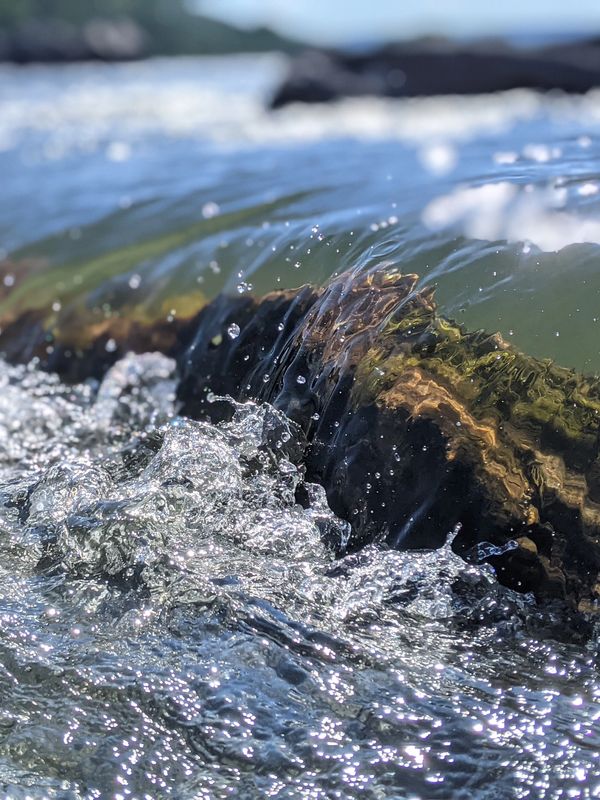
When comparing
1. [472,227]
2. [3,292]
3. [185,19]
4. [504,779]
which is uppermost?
[185,19]

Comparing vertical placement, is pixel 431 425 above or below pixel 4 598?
above

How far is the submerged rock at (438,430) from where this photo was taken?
2.09 m

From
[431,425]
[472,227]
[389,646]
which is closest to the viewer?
[389,646]

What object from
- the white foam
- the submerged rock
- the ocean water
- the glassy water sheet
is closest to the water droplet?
the ocean water

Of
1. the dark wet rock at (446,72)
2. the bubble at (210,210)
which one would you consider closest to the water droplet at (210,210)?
the bubble at (210,210)

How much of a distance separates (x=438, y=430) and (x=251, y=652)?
2.43 feet

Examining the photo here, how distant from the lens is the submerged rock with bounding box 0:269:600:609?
6.86 ft

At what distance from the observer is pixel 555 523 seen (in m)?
2.08

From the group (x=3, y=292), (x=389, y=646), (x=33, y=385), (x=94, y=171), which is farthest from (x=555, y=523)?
(x=94, y=171)

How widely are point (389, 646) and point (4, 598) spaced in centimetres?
88

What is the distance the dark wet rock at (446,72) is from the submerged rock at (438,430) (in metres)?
11.5

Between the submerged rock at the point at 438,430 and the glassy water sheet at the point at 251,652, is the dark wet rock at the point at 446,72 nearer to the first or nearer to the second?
the submerged rock at the point at 438,430

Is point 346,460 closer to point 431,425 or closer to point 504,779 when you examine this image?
point 431,425

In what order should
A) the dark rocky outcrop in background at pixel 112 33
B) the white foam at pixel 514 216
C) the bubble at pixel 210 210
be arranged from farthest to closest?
1. the dark rocky outcrop in background at pixel 112 33
2. the bubble at pixel 210 210
3. the white foam at pixel 514 216
